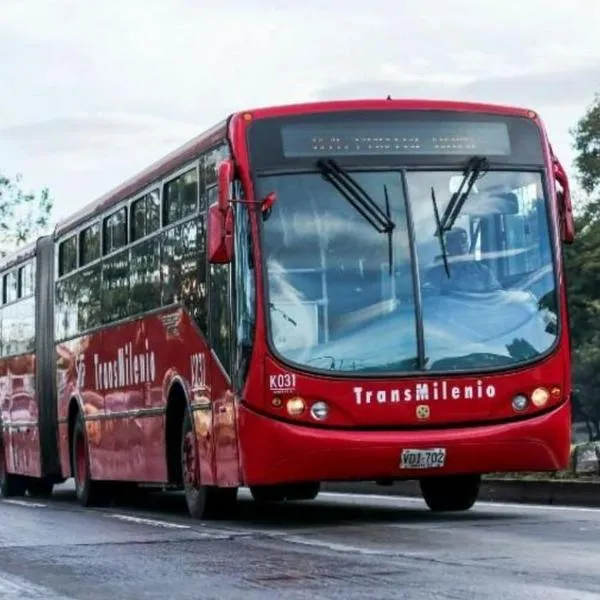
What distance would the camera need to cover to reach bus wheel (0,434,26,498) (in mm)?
29375

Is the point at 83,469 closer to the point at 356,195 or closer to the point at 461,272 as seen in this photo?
the point at 356,195

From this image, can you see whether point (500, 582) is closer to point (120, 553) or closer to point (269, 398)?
point (120, 553)

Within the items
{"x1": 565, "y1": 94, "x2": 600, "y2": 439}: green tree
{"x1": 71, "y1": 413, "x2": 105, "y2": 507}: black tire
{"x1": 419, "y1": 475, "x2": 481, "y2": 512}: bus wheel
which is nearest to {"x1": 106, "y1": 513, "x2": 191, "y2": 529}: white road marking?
{"x1": 419, "y1": 475, "x2": 481, "y2": 512}: bus wheel

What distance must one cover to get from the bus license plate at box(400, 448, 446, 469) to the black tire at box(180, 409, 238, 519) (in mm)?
2308

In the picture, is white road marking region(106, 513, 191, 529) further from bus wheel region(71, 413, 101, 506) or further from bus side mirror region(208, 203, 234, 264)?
bus wheel region(71, 413, 101, 506)

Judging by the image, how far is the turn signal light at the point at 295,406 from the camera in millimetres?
15977

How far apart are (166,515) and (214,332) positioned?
3.37 m

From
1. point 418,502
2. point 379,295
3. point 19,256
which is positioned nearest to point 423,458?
point 379,295

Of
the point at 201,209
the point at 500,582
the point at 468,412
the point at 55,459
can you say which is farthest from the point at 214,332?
the point at 55,459

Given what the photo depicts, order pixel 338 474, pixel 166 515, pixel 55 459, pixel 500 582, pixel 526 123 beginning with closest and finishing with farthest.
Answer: pixel 500 582, pixel 338 474, pixel 526 123, pixel 166 515, pixel 55 459

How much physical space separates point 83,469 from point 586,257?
166 feet

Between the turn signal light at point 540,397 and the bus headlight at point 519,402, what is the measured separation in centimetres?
7

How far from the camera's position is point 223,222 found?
16203mm

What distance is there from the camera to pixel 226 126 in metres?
16.9
